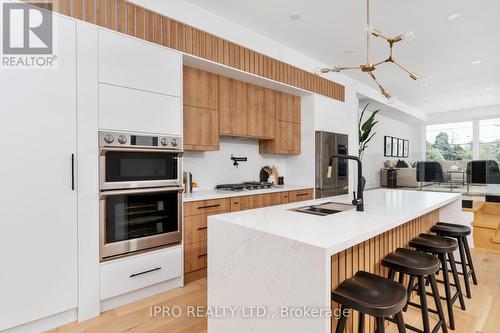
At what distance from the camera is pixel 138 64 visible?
7.81ft

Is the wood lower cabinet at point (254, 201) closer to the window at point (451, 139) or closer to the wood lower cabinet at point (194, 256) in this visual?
the wood lower cabinet at point (194, 256)

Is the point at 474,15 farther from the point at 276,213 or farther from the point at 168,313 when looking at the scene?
the point at 168,313

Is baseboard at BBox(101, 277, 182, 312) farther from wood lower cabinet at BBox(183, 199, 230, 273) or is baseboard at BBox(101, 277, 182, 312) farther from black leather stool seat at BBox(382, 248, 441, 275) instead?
black leather stool seat at BBox(382, 248, 441, 275)

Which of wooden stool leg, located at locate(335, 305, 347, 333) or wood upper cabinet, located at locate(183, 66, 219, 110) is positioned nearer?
wooden stool leg, located at locate(335, 305, 347, 333)

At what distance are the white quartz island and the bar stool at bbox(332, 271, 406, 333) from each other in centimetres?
10

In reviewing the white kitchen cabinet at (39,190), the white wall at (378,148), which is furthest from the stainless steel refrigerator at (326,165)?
the white kitchen cabinet at (39,190)

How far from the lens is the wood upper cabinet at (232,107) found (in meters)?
3.34

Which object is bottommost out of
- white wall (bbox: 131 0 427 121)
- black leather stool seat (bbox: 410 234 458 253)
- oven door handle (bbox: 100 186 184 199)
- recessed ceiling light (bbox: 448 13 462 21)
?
black leather stool seat (bbox: 410 234 458 253)

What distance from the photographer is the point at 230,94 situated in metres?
3.45

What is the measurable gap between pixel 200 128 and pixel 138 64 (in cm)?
95

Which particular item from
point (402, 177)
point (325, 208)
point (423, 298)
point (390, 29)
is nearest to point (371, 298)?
point (423, 298)

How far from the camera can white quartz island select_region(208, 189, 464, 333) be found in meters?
1.17

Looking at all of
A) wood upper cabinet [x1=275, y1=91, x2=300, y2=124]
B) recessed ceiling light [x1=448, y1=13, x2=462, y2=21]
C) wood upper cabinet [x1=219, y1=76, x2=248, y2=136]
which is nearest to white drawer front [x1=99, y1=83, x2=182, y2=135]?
wood upper cabinet [x1=219, y1=76, x2=248, y2=136]

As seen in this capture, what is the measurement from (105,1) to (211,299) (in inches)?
97.9
